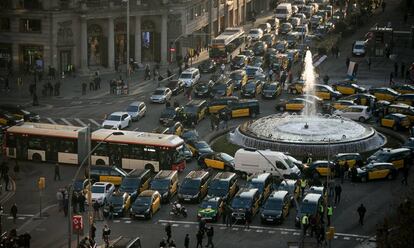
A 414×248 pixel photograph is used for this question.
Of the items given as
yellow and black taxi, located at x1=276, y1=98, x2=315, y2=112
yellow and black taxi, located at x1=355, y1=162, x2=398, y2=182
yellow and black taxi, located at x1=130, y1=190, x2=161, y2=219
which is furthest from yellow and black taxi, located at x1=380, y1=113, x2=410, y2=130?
yellow and black taxi, located at x1=130, y1=190, x2=161, y2=219

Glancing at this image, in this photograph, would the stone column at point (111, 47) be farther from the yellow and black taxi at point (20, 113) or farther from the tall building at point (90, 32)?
the yellow and black taxi at point (20, 113)

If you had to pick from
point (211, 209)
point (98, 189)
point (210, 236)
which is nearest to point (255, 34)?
point (98, 189)

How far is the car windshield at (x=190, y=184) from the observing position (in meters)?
77.6

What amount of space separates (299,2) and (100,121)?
9551cm

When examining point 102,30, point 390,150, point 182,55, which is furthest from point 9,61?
point 390,150

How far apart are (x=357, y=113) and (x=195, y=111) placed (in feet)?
48.8

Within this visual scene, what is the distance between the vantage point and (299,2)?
193m

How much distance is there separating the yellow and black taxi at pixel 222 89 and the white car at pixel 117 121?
15345mm

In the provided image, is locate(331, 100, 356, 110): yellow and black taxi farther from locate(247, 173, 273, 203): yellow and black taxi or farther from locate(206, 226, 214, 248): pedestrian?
locate(206, 226, 214, 248): pedestrian

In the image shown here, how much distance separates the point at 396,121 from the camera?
322ft

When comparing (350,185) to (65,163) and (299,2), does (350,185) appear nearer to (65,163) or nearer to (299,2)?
(65,163)

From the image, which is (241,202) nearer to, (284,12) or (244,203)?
(244,203)

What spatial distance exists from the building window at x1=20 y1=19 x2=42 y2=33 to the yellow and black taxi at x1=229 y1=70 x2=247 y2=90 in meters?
23.1

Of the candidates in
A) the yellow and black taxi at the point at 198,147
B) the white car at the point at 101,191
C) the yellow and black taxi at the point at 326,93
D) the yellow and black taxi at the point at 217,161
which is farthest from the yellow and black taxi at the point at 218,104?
the white car at the point at 101,191
